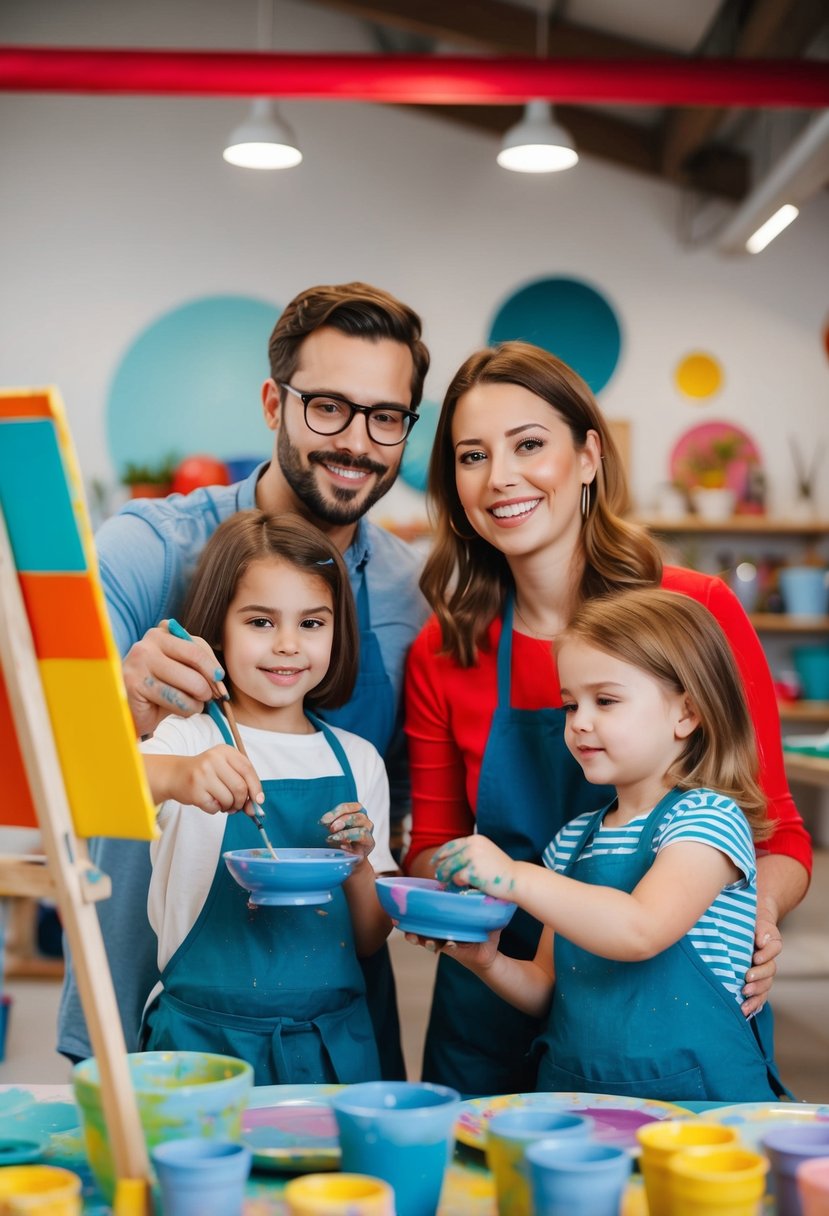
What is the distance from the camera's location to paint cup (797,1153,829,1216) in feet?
3.14

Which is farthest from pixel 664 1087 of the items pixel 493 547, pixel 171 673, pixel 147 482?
pixel 147 482

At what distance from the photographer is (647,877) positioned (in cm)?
154

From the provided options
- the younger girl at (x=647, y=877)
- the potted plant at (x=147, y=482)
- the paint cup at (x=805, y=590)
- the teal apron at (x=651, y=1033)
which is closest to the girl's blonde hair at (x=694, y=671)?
the younger girl at (x=647, y=877)

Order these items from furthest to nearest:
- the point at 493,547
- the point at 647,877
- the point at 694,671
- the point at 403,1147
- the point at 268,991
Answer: the point at 493,547
the point at 268,991
the point at 694,671
the point at 647,877
the point at 403,1147

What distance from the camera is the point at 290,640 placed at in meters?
2.00

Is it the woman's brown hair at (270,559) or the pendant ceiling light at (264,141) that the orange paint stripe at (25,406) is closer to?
the woman's brown hair at (270,559)

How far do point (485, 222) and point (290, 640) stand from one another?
6389mm

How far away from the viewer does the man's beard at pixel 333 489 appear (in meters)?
2.29

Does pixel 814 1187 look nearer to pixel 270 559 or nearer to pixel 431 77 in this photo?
pixel 270 559

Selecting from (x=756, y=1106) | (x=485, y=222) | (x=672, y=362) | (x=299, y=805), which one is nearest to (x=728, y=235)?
(x=672, y=362)

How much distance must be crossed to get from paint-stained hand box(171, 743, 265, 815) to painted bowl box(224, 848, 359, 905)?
70 millimetres

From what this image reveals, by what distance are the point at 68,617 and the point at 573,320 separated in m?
7.26

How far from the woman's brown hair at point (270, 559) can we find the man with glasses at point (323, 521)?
124mm

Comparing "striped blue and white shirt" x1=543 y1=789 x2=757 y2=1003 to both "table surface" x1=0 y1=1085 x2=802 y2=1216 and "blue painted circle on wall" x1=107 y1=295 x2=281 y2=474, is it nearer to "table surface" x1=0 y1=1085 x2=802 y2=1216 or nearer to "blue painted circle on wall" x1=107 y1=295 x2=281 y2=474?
"table surface" x1=0 y1=1085 x2=802 y2=1216
